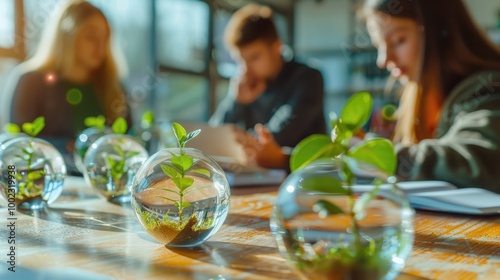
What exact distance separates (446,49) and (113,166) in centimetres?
106

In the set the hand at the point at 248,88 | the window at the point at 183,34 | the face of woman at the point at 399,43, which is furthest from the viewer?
the window at the point at 183,34

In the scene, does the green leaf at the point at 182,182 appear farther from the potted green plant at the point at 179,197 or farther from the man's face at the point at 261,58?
the man's face at the point at 261,58

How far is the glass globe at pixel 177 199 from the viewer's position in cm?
60

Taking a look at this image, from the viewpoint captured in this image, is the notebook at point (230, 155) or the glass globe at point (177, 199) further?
the notebook at point (230, 155)

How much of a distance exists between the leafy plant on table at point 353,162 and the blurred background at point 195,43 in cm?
248

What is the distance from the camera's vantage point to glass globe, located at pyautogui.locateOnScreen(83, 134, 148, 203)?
3.17 feet

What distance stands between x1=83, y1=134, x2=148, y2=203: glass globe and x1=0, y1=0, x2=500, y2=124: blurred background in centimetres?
184

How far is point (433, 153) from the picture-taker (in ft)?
4.27

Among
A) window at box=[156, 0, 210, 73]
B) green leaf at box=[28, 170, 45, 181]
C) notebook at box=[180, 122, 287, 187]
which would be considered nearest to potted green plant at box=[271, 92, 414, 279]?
green leaf at box=[28, 170, 45, 181]

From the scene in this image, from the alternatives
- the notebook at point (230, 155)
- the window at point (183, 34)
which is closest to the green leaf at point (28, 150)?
the notebook at point (230, 155)

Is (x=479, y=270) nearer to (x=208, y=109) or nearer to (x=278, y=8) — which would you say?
(x=208, y=109)

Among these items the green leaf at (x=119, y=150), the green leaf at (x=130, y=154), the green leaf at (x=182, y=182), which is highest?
the green leaf at (x=182, y=182)

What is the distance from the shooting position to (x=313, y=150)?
1.40 feet

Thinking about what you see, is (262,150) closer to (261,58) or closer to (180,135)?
(261,58)
